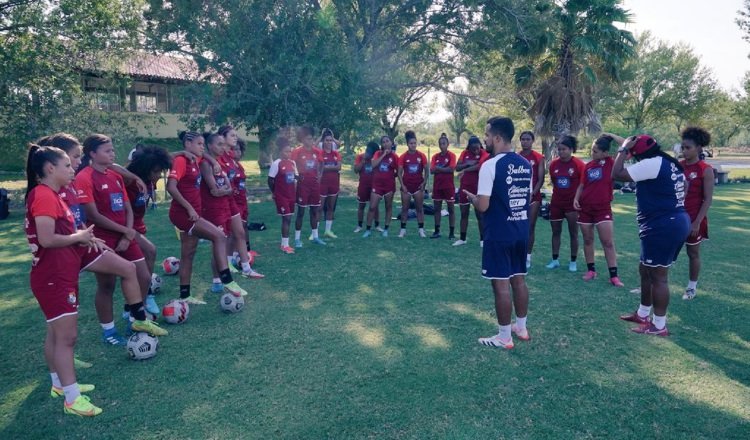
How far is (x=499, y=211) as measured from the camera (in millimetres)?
4656

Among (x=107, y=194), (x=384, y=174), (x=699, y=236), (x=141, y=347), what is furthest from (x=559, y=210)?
(x=107, y=194)

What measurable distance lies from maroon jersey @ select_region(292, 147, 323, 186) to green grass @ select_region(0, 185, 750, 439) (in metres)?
2.76

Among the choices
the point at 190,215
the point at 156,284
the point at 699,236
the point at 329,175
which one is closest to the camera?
the point at 190,215

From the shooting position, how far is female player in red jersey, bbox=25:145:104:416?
3.55 metres

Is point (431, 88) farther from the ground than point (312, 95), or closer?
farther from the ground

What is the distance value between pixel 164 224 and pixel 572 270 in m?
9.29

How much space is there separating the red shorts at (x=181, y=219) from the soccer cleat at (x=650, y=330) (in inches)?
207

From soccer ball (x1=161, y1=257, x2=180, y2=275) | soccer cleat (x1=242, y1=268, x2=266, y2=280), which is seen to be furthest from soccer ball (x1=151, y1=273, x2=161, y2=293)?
soccer cleat (x1=242, y1=268, x2=266, y2=280)

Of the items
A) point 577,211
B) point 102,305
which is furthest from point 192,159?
point 577,211

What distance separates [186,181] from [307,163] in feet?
12.8

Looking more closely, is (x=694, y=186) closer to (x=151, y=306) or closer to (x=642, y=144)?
(x=642, y=144)

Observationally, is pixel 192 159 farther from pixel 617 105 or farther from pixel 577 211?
pixel 617 105

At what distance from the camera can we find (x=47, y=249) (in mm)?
3625

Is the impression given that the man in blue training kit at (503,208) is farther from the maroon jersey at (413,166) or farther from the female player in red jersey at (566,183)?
the maroon jersey at (413,166)
